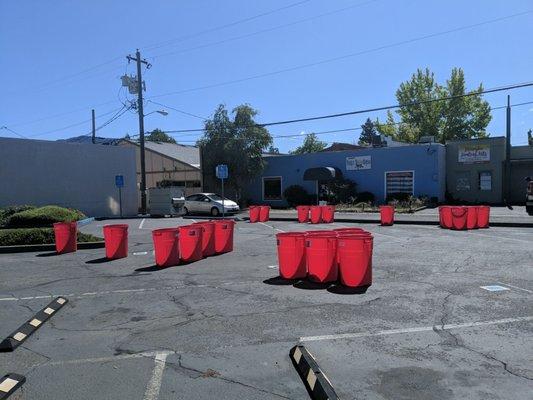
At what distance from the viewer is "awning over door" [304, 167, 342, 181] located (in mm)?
34406

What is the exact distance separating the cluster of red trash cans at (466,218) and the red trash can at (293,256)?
36.3ft

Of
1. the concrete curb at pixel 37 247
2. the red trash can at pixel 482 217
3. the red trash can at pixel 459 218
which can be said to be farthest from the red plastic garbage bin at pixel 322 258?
the red trash can at pixel 482 217

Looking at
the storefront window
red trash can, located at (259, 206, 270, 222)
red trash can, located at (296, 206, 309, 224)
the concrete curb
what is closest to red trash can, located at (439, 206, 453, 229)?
red trash can, located at (296, 206, 309, 224)

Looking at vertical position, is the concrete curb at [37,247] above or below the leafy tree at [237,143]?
below

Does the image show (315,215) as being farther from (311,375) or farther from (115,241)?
(311,375)

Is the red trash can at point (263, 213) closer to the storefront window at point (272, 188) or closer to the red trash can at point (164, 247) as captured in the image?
the red trash can at point (164, 247)

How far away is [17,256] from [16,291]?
16.6 feet

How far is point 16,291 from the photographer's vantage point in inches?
340

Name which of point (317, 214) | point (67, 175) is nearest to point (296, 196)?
point (317, 214)

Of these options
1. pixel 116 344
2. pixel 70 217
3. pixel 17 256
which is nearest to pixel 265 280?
pixel 116 344

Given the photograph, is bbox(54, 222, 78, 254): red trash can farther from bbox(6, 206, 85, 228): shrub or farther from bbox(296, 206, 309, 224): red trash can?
bbox(296, 206, 309, 224): red trash can

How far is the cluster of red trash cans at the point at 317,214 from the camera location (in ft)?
73.4

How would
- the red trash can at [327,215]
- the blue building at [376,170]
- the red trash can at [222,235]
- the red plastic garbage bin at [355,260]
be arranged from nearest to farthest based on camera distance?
the red plastic garbage bin at [355,260]
the red trash can at [222,235]
the red trash can at [327,215]
the blue building at [376,170]

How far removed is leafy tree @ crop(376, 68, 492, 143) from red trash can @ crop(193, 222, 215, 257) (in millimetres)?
52455
